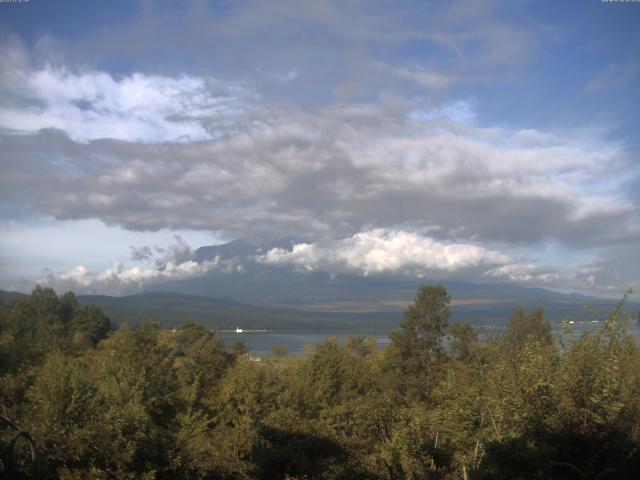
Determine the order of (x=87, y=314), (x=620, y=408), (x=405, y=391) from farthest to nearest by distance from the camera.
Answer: (x=87, y=314)
(x=405, y=391)
(x=620, y=408)

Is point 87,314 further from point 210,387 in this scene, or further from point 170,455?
point 170,455

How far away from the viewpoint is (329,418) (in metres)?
A: 28.8

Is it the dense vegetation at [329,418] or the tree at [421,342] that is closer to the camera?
the dense vegetation at [329,418]

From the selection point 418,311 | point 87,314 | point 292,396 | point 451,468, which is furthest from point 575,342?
point 87,314

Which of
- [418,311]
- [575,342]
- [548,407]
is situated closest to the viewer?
[548,407]

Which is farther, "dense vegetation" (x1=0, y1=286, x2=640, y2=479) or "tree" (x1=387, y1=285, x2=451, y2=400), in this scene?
"tree" (x1=387, y1=285, x2=451, y2=400)

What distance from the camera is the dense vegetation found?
405 inches

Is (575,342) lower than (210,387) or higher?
higher

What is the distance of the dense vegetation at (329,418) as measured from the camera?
10297 millimetres

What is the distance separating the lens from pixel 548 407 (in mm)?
10711

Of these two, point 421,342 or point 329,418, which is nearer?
point 329,418

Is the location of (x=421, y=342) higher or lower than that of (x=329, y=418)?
higher

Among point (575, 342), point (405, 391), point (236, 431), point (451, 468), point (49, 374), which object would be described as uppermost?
point (575, 342)

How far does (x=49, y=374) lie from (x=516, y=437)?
1662 centimetres
